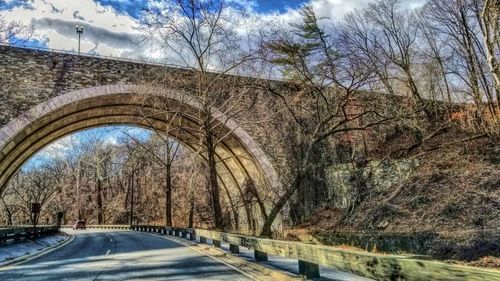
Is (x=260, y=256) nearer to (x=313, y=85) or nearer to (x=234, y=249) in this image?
(x=234, y=249)

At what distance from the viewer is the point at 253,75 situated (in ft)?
54.4

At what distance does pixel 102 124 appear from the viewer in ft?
90.5

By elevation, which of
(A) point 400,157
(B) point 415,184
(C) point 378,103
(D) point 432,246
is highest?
(C) point 378,103

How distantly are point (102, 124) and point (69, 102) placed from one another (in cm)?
789

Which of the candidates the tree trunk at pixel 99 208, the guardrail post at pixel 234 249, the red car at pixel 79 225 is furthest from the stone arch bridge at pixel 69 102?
the tree trunk at pixel 99 208

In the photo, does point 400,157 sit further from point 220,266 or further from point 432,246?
point 220,266

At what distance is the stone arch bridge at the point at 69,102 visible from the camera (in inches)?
749

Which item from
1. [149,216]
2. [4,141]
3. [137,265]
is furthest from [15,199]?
[137,265]

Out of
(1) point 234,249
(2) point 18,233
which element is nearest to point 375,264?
(1) point 234,249

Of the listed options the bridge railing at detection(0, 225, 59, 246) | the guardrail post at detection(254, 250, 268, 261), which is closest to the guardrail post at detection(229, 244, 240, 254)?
the guardrail post at detection(254, 250, 268, 261)

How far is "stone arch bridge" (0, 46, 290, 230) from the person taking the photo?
1902 centimetres

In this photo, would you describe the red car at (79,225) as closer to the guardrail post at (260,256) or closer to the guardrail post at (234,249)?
the guardrail post at (234,249)

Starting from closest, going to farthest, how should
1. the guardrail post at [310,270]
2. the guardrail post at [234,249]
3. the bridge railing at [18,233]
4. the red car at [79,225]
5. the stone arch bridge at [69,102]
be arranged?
the guardrail post at [310,270] → the guardrail post at [234,249] → the bridge railing at [18,233] → the stone arch bridge at [69,102] → the red car at [79,225]

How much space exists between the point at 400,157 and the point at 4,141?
1922 centimetres
